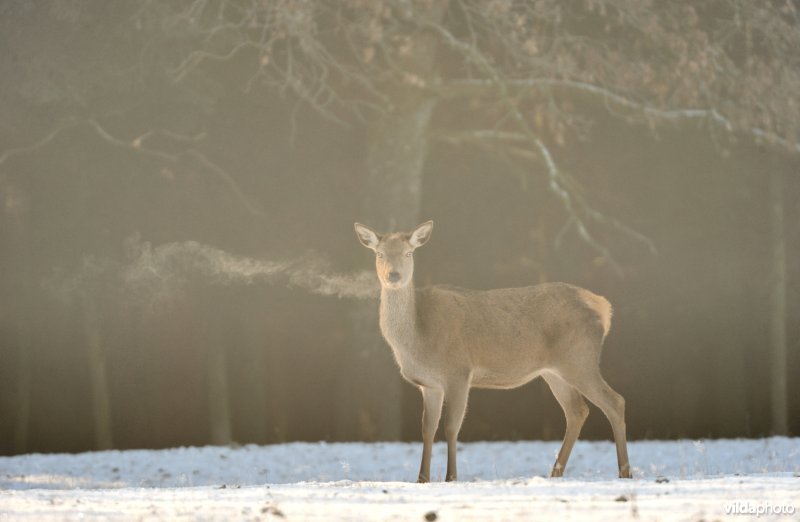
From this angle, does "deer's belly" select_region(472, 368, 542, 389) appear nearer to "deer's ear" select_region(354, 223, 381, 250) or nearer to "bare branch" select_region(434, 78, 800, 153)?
"deer's ear" select_region(354, 223, 381, 250)

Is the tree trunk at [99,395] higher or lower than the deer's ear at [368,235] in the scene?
lower

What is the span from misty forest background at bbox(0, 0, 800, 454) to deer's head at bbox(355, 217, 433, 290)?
3044 millimetres

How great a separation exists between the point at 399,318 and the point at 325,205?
11.9 feet

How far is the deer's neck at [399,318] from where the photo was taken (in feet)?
29.7

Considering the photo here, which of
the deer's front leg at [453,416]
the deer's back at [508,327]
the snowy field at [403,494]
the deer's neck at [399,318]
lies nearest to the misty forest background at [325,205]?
the snowy field at [403,494]

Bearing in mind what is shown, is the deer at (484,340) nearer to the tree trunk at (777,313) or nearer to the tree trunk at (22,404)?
the tree trunk at (777,313)

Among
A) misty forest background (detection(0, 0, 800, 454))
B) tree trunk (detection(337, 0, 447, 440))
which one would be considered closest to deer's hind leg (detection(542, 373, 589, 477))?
misty forest background (detection(0, 0, 800, 454))

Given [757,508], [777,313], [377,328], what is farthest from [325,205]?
[757,508]

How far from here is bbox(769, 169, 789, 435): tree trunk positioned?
1321cm

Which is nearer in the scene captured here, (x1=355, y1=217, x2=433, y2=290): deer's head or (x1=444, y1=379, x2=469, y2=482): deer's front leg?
(x1=444, y1=379, x2=469, y2=482): deer's front leg

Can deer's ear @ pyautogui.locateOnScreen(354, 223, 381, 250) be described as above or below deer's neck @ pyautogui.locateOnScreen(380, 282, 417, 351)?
above

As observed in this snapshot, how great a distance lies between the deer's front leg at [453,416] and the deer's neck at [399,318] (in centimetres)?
47

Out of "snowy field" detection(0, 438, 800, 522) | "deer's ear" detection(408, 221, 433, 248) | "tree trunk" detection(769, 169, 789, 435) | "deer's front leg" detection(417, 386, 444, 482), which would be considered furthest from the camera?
"tree trunk" detection(769, 169, 789, 435)

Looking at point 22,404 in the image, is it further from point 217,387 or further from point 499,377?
point 499,377
